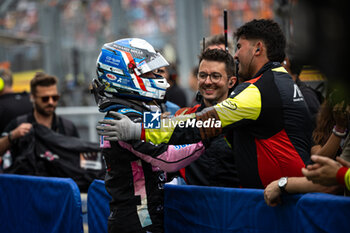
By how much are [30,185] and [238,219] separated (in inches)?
78.8

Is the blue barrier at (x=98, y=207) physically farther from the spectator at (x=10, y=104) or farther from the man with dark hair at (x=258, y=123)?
the spectator at (x=10, y=104)

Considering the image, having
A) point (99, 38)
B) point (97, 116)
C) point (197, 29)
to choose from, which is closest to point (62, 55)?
point (99, 38)

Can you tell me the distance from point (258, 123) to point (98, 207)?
1.59 m

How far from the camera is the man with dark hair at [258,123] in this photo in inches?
96.0

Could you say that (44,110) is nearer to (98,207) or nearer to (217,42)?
(98,207)

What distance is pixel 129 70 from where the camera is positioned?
270 centimetres

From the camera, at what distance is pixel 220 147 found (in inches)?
133

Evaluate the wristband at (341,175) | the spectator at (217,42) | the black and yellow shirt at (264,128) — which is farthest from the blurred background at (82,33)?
the wristband at (341,175)

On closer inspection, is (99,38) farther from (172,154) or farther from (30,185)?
(172,154)

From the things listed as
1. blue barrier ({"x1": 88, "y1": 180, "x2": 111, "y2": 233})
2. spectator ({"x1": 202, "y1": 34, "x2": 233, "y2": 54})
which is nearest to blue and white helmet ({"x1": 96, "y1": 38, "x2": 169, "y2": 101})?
blue barrier ({"x1": 88, "y1": 180, "x2": 111, "y2": 233})

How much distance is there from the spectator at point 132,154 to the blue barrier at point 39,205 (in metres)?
0.82

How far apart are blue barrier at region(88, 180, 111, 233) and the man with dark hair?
108cm

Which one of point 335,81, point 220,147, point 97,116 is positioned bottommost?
point 97,116

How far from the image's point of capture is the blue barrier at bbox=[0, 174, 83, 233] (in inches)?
136
